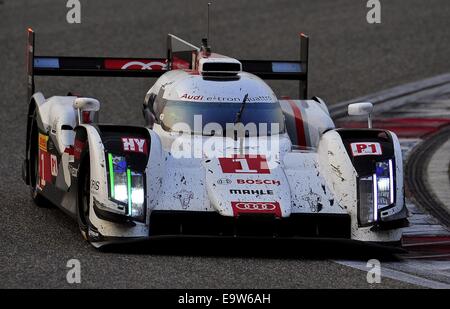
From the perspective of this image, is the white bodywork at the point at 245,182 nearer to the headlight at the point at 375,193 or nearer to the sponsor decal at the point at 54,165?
the headlight at the point at 375,193

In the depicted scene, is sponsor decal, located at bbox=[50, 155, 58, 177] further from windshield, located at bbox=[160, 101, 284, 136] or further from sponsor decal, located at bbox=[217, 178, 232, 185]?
sponsor decal, located at bbox=[217, 178, 232, 185]

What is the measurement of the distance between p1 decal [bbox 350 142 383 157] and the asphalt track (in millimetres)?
893

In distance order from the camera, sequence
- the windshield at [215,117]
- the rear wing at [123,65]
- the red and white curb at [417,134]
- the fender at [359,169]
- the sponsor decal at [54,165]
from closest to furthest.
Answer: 1. the red and white curb at [417,134]
2. the fender at [359,169]
3. the windshield at [215,117]
4. the sponsor decal at [54,165]
5. the rear wing at [123,65]

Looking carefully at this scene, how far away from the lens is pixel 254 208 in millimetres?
10383

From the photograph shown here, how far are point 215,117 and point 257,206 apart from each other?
1493mm

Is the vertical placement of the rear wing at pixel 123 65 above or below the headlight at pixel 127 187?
above

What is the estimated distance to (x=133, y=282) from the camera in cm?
921

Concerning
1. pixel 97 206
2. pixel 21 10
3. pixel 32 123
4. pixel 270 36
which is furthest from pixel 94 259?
pixel 21 10

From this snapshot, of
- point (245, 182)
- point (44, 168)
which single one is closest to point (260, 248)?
point (245, 182)

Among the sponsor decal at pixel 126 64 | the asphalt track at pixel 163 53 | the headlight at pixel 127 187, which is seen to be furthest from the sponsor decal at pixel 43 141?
the headlight at pixel 127 187

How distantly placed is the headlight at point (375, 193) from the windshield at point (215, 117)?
4.23 feet

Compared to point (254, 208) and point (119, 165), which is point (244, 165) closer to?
point (254, 208)

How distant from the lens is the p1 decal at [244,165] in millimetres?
10812

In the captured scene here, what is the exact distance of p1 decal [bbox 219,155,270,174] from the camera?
10.8 metres
